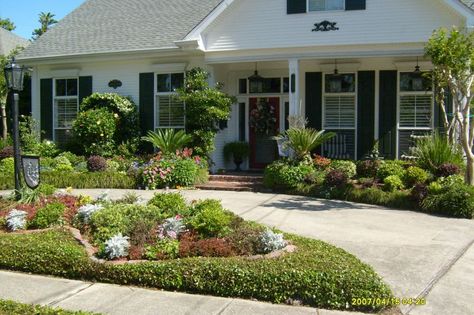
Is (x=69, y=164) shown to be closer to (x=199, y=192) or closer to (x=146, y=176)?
(x=146, y=176)

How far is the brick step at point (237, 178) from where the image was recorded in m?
13.7

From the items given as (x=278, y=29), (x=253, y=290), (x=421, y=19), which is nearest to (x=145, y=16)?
(x=278, y=29)

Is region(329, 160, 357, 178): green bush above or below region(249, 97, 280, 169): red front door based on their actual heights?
below

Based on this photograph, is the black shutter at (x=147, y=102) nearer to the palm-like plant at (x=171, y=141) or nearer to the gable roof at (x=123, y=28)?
the gable roof at (x=123, y=28)

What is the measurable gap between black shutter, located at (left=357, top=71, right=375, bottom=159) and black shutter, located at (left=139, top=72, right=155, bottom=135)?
21.2ft

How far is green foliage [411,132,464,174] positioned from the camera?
37.9 feet

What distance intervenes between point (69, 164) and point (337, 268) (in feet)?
37.0

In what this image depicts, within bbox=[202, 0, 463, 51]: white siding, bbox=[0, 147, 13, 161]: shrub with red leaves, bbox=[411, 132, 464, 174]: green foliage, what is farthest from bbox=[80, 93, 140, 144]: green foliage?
bbox=[411, 132, 464, 174]: green foliage

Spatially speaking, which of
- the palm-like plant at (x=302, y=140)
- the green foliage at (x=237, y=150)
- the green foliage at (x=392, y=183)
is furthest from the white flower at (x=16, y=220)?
the green foliage at (x=237, y=150)

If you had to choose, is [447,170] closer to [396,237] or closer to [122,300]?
[396,237]

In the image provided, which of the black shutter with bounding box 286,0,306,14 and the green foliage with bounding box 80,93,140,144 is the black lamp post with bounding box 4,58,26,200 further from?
the black shutter with bounding box 286,0,306,14

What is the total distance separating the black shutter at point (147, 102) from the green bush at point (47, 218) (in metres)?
8.73

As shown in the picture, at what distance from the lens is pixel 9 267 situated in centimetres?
629

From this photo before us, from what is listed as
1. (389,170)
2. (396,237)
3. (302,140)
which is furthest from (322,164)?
(396,237)
